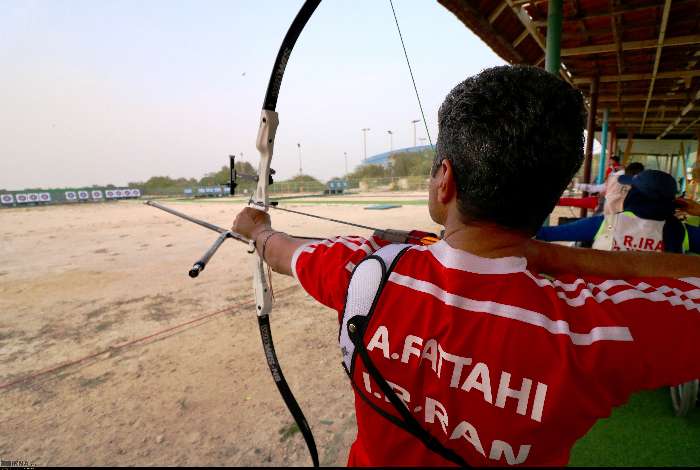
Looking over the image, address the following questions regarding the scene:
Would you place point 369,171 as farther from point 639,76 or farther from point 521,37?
point 521,37

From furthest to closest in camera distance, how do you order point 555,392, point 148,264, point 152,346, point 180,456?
point 148,264, point 152,346, point 180,456, point 555,392

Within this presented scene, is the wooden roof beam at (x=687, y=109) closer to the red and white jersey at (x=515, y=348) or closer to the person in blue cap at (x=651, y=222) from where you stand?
the person in blue cap at (x=651, y=222)

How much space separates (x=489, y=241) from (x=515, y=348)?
8.1 inches

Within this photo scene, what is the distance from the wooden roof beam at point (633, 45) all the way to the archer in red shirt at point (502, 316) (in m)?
6.37

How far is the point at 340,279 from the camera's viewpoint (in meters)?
0.81

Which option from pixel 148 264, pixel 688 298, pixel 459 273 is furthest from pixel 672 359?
pixel 148 264

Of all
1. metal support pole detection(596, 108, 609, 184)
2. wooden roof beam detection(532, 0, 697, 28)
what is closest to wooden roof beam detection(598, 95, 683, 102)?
metal support pole detection(596, 108, 609, 184)

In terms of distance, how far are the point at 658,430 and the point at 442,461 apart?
2.00m

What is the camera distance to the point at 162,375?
2.66m

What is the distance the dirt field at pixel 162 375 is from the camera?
198 centimetres

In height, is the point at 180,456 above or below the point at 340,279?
below

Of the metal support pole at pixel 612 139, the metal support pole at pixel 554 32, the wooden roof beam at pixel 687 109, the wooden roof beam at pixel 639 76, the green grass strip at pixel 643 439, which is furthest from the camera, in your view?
the metal support pole at pixel 612 139

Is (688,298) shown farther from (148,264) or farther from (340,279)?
(148,264)

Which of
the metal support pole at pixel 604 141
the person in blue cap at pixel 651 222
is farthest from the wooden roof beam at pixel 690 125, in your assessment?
the person in blue cap at pixel 651 222
